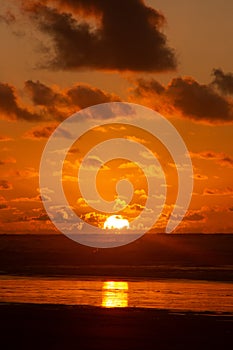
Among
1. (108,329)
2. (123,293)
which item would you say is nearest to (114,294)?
(123,293)

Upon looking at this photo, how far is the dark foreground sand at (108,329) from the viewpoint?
3262 centimetres

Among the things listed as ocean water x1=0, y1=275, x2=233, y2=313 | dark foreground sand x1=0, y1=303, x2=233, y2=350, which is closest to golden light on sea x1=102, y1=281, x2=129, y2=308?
ocean water x1=0, y1=275, x2=233, y2=313

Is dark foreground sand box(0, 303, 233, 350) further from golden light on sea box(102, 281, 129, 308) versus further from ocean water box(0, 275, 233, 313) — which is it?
ocean water box(0, 275, 233, 313)

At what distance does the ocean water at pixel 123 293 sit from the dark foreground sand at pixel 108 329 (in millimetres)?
3609

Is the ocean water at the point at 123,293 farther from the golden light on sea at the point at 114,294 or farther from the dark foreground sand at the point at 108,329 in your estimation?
the dark foreground sand at the point at 108,329

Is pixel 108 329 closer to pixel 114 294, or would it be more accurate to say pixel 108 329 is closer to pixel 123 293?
pixel 114 294

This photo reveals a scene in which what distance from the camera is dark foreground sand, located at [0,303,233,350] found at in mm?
32625

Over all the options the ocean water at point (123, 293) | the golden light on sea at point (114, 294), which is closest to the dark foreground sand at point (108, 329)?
the golden light on sea at point (114, 294)

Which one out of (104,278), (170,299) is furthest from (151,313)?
(104,278)

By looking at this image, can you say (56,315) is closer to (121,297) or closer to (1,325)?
(1,325)

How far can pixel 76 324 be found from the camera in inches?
1531

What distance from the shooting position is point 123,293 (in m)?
55.8

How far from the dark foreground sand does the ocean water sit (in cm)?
361

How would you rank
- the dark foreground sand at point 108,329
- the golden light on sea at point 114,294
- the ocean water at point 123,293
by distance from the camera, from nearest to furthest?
the dark foreground sand at point 108,329
the ocean water at point 123,293
the golden light on sea at point 114,294
